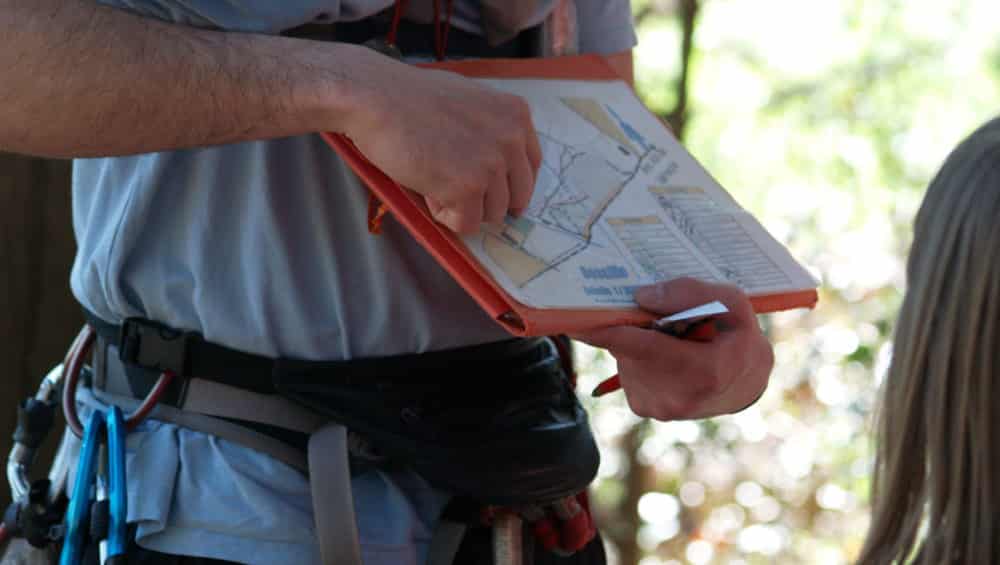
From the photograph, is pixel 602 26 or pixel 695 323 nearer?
pixel 695 323

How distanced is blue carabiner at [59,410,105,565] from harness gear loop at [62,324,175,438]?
0.15 ft

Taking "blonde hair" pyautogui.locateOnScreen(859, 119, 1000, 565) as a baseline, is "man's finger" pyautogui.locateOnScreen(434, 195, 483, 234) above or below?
above

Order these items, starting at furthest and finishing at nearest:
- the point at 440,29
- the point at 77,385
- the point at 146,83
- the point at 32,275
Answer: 1. the point at 32,275
2. the point at 77,385
3. the point at 440,29
4. the point at 146,83

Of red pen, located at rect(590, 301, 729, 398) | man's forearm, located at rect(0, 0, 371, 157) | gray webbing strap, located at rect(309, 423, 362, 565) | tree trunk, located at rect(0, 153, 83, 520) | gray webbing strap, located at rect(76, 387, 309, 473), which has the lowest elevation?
tree trunk, located at rect(0, 153, 83, 520)

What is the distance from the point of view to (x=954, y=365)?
6.28ft

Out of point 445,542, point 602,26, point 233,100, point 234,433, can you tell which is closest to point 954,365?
point 602,26

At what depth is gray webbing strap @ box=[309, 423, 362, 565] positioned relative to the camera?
136 centimetres

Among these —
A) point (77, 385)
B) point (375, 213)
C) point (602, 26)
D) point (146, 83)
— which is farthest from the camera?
point (602, 26)

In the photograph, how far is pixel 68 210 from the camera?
2299mm

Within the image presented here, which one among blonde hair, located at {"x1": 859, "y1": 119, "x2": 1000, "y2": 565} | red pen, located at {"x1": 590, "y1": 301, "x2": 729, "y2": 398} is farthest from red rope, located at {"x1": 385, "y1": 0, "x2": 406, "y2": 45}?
blonde hair, located at {"x1": 859, "y1": 119, "x2": 1000, "y2": 565}

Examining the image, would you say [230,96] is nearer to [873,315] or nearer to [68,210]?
[68,210]

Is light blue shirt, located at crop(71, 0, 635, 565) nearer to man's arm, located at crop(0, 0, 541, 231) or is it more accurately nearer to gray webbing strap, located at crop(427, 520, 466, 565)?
gray webbing strap, located at crop(427, 520, 466, 565)

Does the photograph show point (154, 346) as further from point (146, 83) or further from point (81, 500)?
point (146, 83)

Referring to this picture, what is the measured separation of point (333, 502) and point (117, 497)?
0.23 metres
